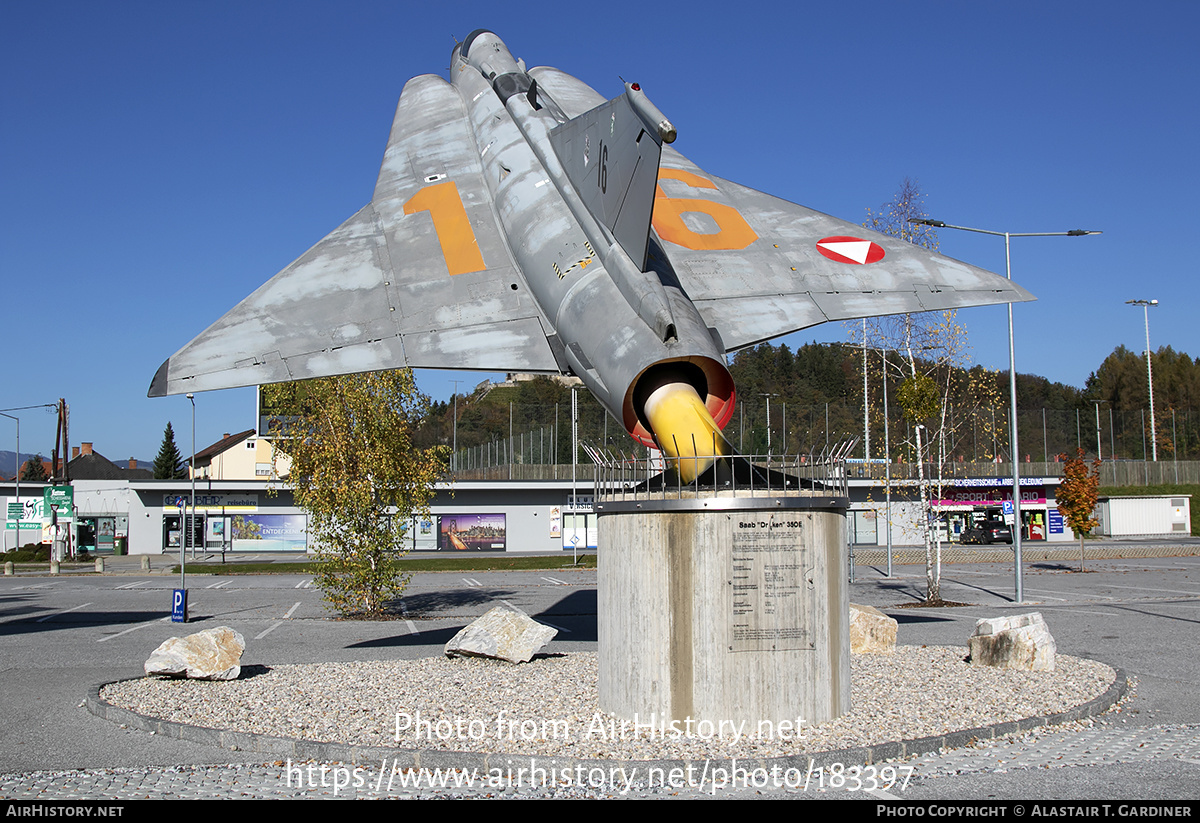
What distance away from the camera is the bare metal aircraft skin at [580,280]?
1037 cm

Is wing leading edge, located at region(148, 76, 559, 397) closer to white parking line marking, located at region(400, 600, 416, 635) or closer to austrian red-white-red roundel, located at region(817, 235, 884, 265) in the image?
austrian red-white-red roundel, located at region(817, 235, 884, 265)

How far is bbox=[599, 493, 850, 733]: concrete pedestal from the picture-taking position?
867 cm

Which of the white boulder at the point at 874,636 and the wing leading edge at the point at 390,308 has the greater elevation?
the wing leading edge at the point at 390,308

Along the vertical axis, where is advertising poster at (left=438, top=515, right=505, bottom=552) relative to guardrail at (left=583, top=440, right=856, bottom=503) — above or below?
below

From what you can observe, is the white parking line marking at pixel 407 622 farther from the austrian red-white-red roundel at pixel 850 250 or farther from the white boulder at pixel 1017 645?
the austrian red-white-red roundel at pixel 850 250

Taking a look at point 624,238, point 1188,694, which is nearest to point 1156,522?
point 1188,694

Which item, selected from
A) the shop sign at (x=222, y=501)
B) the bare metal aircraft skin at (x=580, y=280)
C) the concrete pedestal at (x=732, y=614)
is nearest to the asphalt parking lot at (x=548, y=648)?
the concrete pedestal at (x=732, y=614)

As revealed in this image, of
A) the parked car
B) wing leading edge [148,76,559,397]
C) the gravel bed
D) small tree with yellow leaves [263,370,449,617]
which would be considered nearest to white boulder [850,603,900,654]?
the gravel bed

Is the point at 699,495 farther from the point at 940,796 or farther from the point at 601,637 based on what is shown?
the point at 940,796

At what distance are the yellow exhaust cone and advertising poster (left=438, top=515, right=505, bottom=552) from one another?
42782 mm

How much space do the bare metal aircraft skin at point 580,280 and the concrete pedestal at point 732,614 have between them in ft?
3.48

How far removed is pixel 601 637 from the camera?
952 centimetres

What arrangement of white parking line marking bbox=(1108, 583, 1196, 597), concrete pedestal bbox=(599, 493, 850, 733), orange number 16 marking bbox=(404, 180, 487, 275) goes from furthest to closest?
white parking line marking bbox=(1108, 583, 1196, 597), orange number 16 marking bbox=(404, 180, 487, 275), concrete pedestal bbox=(599, 493, 850, 733)
